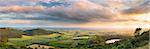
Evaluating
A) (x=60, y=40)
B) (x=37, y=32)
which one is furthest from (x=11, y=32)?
(x=60, y=40)

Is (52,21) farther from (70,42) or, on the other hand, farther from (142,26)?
(142,26)

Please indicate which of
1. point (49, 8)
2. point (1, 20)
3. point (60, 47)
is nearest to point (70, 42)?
point (60, 47)

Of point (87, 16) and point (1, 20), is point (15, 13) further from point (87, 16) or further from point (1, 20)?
point (87, 16)

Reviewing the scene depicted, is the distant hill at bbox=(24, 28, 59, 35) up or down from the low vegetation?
up

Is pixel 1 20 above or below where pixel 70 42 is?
above

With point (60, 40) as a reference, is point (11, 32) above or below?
above

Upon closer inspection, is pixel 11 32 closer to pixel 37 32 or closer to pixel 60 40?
pixel 37 32

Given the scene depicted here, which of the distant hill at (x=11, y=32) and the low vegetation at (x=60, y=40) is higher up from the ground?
the distant hill at (x=11, y=32)

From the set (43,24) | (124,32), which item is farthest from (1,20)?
(124,32)

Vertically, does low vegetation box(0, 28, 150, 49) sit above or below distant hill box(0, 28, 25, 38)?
below

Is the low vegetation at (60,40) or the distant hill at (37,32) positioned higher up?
the distant hill at (37,32)
